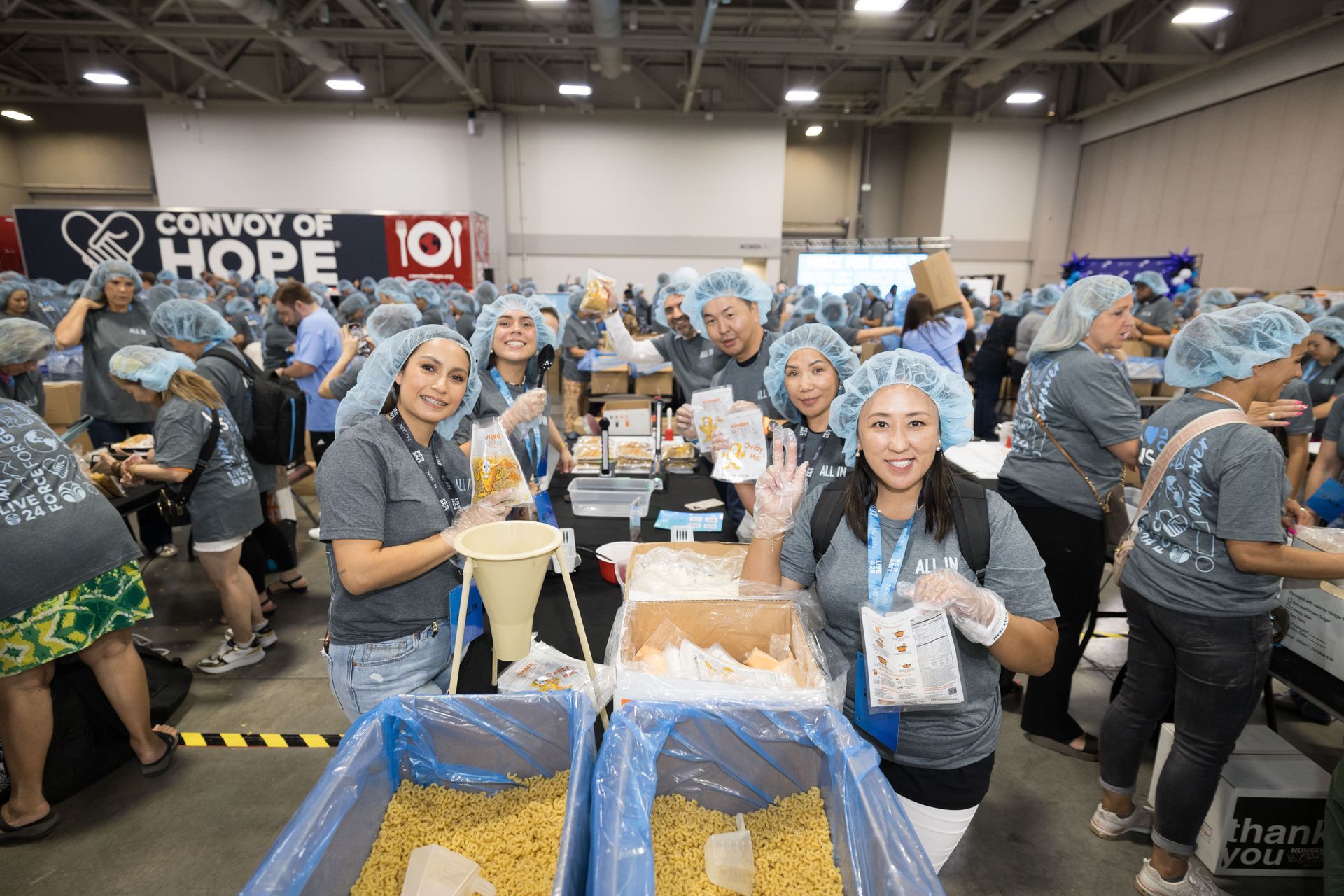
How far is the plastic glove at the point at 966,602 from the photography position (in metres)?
1.35

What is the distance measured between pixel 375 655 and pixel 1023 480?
2.58 metres

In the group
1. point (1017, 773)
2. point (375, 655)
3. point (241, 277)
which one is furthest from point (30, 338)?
point (241, 277)

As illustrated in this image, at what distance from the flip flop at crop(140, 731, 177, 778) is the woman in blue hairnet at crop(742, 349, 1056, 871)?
307cm

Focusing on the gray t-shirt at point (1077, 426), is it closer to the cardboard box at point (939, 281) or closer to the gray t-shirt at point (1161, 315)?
the cardboard box at point (939, 281)

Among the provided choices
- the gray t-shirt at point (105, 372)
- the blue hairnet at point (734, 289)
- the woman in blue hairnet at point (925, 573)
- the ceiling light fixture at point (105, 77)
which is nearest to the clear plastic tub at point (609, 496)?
the blue hairnet at point (734, 289)

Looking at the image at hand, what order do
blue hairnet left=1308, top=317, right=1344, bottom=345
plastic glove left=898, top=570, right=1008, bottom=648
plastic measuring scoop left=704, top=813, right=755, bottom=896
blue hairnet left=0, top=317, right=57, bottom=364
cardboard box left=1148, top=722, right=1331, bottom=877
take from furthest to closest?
1. blue hairnet left=1308, top=317, right=1344, bottom=345
2. blue hairnet left=0, top=317, right=57, bottom=364
3. cardboard box left=1148, top=722, right=1331, bottom=877
4. plastic glove left=898, top=570, right=1008, bottom=648
5. plastic measuring scoop left=704, top=813, right=755, bottom=896

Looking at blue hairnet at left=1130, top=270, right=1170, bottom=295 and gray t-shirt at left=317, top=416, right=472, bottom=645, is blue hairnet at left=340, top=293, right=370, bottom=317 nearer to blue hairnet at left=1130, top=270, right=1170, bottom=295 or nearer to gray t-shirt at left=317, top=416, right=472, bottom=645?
gray t-shirt at left=317, top=416, right=472, bottom=645

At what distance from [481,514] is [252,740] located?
69.5 inches

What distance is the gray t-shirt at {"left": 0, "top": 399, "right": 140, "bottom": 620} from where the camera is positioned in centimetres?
215

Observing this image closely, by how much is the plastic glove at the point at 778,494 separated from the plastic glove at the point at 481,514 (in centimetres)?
72

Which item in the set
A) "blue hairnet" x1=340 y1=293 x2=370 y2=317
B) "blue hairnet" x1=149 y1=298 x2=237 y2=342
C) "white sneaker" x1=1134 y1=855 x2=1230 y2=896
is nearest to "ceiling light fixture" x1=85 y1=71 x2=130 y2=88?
"blue hairnet" x1=340 y1=293 x2=370 y2=317

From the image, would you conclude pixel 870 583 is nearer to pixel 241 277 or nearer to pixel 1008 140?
pixel 241 277

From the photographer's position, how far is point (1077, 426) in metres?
2.63

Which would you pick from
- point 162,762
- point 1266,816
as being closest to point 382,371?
point 162,762
